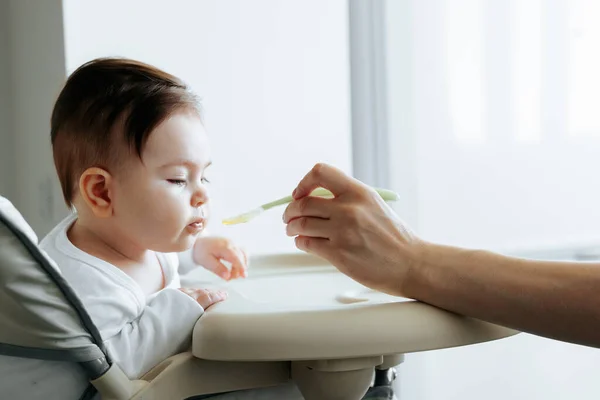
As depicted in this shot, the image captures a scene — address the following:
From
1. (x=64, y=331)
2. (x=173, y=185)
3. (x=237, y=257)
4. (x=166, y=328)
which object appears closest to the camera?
(x=64, y=331)

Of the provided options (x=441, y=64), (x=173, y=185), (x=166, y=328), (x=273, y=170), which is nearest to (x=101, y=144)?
(x=173, y=185)

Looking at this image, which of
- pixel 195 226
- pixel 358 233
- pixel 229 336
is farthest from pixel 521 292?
pixel 195 226

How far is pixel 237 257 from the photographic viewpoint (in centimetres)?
96

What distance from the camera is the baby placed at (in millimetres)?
750

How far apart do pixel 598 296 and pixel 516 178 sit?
883mm

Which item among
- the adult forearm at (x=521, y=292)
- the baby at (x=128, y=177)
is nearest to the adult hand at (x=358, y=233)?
the adult forearm at (x=521, y=292)

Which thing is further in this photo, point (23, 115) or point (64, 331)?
point (23, 115)

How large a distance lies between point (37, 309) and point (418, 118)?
1.01 meters

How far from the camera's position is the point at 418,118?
145 cm

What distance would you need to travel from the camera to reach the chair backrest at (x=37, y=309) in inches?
22.5

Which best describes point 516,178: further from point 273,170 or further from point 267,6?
point 267,6

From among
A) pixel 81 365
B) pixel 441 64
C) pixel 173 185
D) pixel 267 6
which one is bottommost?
pixel 81 365

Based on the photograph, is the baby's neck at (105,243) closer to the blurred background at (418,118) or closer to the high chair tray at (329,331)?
the high chair tray at (329,331)

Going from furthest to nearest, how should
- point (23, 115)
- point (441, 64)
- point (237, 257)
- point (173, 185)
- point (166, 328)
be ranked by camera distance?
point (441, 64) → point (23, 115) → point (237, 257) → point (173, 185) → point (166, 328)
